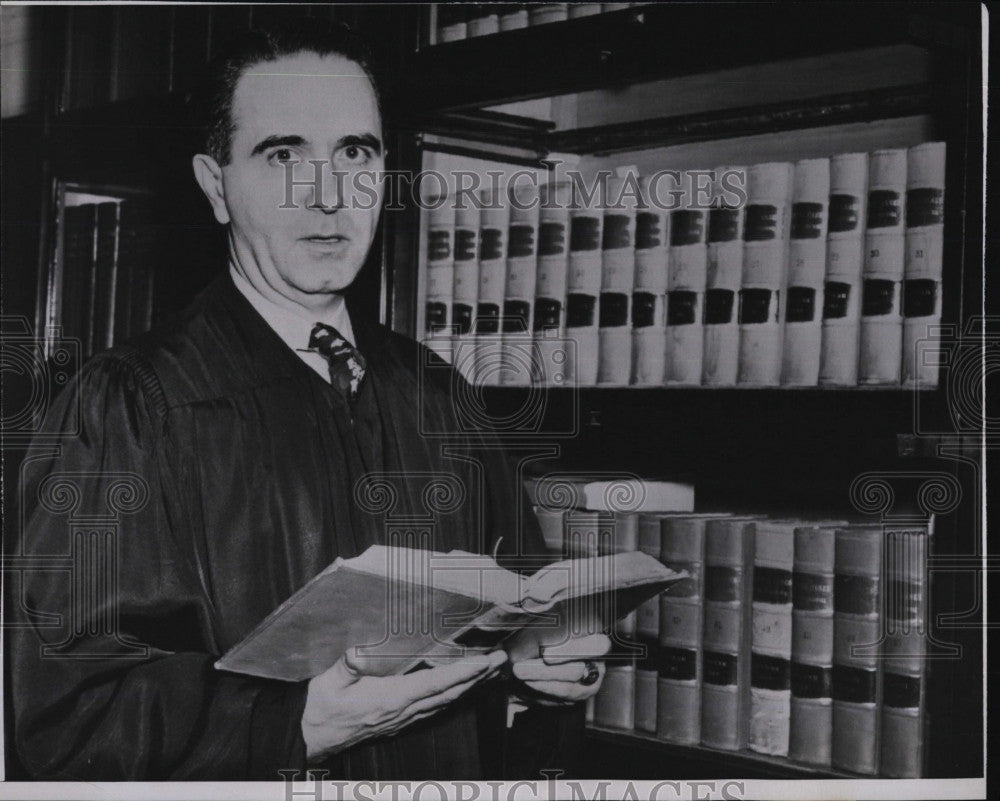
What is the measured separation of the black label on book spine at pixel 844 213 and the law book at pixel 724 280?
127 millimetres

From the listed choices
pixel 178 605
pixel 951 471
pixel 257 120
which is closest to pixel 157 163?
pixel 257 120

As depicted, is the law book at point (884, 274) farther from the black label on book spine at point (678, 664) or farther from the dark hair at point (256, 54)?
the dark hair at point (256, 54)

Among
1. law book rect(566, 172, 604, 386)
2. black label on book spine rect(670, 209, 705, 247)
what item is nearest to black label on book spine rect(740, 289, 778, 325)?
black label on book spine rect(670, 209, 705, 247)

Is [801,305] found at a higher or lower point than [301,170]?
lower

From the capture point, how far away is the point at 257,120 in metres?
1.75

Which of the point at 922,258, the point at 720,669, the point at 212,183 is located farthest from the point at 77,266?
the point at 922,258

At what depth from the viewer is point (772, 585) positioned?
1.67 m

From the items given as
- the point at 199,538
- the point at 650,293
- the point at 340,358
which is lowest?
the point at 199,538

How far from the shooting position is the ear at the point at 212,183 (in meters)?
1.79

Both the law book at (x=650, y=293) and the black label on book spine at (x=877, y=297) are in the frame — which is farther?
the law book at (x=650, y=293)

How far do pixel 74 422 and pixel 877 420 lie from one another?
1.14m

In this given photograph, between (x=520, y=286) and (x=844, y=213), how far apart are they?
48 cm

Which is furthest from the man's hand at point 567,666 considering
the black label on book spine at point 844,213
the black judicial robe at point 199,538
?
the black label on book spine at point 844,213

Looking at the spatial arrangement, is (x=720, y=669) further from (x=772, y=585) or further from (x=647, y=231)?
(x=647, y=231)
